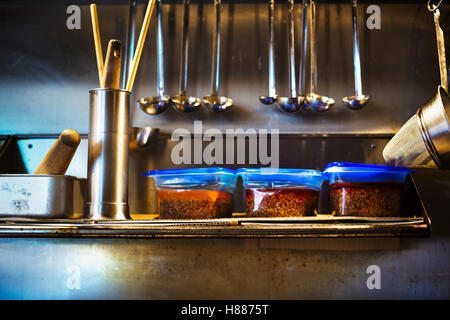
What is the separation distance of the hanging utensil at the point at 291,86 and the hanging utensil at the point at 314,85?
3cm

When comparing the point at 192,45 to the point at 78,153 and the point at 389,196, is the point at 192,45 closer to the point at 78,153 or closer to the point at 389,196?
the point at 78,153

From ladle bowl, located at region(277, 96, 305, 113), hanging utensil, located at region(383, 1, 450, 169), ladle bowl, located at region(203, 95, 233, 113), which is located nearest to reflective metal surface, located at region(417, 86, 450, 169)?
hanging utensil, located at region(383, 1, 450, 169)

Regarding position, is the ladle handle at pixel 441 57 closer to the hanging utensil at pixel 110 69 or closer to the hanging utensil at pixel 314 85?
the hanging utensil at pixel 314 85

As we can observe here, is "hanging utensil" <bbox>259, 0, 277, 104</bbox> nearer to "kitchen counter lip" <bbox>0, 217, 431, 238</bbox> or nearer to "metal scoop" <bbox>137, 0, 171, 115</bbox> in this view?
"metal scoop" <bbox>137, 0, 171, 115</bbox>

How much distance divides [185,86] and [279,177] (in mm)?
449

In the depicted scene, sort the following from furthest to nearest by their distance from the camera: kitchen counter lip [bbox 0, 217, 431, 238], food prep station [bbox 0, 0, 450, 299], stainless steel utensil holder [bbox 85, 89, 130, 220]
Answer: food prep station [bbox 0, 0, 450, 299]
stainless steel utensil holder [bbox 85, 89, 130, 220]
kitchen counter lip [bbox 0, 217, 431, 238]

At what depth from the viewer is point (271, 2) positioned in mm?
1252

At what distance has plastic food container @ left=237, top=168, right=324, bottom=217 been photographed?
965 millimetres

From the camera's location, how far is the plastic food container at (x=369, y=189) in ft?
3.15

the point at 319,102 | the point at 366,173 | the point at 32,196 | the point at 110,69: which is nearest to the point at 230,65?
the point at 319,102

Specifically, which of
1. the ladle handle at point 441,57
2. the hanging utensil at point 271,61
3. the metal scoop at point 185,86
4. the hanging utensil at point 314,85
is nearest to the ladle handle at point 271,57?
the hanging utensil at point 271,61

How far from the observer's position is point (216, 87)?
1.26 meters
